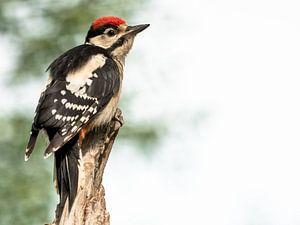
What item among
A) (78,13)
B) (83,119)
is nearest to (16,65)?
(78,13)

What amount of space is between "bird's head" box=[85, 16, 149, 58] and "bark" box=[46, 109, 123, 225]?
860mm

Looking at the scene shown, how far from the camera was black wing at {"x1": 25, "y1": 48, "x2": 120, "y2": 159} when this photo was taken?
6770 mm

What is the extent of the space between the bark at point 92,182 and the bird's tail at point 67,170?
0.09 ft

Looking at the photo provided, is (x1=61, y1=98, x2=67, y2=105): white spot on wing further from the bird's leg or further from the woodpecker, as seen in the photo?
the bird's leg

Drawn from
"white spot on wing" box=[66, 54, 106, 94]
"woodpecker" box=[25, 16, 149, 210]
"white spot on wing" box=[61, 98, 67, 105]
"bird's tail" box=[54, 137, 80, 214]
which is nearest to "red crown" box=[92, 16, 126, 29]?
"woodpecker" box=[25, 16, 149, 210]

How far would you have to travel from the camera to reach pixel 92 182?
6.52m

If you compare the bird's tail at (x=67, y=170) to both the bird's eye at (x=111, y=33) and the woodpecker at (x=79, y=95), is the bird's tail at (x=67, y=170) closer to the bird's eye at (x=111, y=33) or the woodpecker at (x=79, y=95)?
the woodpecker at (x=79, y=95)

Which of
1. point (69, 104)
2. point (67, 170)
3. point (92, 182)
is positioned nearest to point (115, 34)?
point (69, 104)

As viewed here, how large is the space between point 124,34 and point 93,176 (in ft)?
5.15

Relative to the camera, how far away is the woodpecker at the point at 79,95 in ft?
22.1

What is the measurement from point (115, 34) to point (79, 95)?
807mm

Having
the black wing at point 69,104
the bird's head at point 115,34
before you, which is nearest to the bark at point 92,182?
Answer: the black wing at point 69,104

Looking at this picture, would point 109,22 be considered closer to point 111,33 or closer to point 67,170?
point 111,33

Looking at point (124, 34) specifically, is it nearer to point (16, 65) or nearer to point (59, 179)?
point (59, 179)
